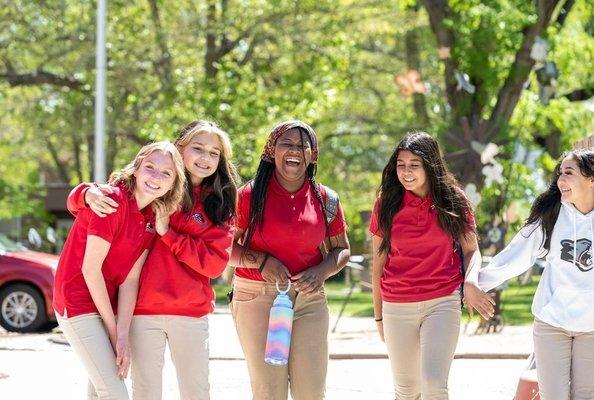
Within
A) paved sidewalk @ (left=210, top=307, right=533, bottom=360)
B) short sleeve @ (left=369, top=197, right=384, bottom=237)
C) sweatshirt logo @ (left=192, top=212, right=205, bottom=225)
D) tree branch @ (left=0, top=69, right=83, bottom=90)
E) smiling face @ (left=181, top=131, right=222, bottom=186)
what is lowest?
paved sidewalk @ (left=210, top=307, right=533, bottom=360)

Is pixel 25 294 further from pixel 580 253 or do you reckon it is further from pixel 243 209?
pixel 580 253

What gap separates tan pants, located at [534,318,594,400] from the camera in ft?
18.7

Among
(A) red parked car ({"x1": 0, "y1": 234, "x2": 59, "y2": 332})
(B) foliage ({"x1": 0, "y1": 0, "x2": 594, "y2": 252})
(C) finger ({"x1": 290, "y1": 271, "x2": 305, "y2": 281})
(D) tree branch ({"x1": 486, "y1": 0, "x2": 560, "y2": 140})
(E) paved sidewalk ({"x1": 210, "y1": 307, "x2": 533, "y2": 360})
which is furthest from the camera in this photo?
(B) foliage ({"x1": 0, "y1": 0, "x2": 594, "y2": 252})

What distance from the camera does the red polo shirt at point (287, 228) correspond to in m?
6.07

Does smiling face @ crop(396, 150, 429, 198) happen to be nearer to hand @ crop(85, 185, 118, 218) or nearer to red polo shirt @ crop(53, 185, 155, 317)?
red polo shirt @ crop(53, 185, 155, 317)

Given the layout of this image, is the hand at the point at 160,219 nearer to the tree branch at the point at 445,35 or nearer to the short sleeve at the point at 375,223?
the short sleeve at the point at 375,223

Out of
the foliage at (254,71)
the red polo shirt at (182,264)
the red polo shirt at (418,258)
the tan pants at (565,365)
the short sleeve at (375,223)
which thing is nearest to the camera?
the red polo shirt at (182,264)

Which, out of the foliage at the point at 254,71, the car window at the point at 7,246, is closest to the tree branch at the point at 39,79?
the foliage at the point at 254,71

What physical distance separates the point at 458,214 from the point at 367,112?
28.4 m

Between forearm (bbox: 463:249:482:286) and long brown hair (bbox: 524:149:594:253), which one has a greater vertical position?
long brown hair (bbox: 524:149:594:253)

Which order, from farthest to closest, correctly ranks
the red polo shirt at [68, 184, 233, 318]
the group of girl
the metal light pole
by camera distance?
the metal light pole → the red polo shirt at [68, 184, 233, 318] → the group of girl

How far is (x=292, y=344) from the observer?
19.7 feet

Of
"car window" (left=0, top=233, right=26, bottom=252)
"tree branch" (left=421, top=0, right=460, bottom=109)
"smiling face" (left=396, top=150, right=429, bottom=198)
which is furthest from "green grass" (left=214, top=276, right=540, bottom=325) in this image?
"smiling face" (left=396, top=150, right=429, bottom=198)

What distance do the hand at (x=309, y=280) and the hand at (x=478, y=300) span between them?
0.74 metres
